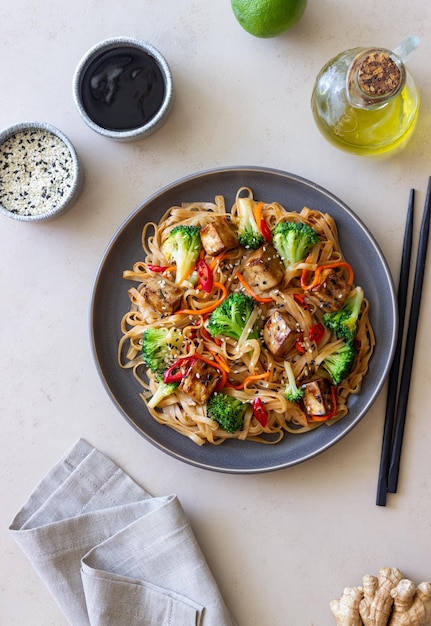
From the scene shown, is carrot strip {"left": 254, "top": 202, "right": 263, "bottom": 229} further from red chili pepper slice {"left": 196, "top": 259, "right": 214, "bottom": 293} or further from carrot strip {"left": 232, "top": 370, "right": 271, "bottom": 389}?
carrot strip {"left": 232, "top": 370, "right": 271, "bottom": 389}

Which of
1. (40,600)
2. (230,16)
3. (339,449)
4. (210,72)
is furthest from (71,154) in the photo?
(40,600)

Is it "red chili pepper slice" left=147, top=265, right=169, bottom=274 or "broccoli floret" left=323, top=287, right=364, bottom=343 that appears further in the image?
"red chili pepper slice" left=147, top=265, right=169, bottom=274

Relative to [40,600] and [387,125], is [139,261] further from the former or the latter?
[40,600]

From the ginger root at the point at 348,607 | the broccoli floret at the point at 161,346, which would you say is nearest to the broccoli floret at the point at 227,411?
the broccoli floret at the point at 161,346

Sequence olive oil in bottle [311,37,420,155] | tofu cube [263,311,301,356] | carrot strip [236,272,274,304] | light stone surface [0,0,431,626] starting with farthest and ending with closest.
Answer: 1. light stone surface [0,0,431,626]
2. carrot strip [236,272,274,304]
3. tofu cube [263,311,301,356]
4. olive oil in bottle [311,37,420,155]

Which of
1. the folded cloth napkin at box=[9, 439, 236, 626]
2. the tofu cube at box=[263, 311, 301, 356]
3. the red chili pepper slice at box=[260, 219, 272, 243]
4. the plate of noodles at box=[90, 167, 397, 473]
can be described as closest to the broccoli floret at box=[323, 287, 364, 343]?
the plate of noodles at box=[90, 167, 397, 473]

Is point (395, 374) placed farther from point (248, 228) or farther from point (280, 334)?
Answer: point (248, 228)

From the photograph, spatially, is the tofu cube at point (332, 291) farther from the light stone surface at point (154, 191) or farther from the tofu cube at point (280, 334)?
the light stone surface at point (154, 191)
